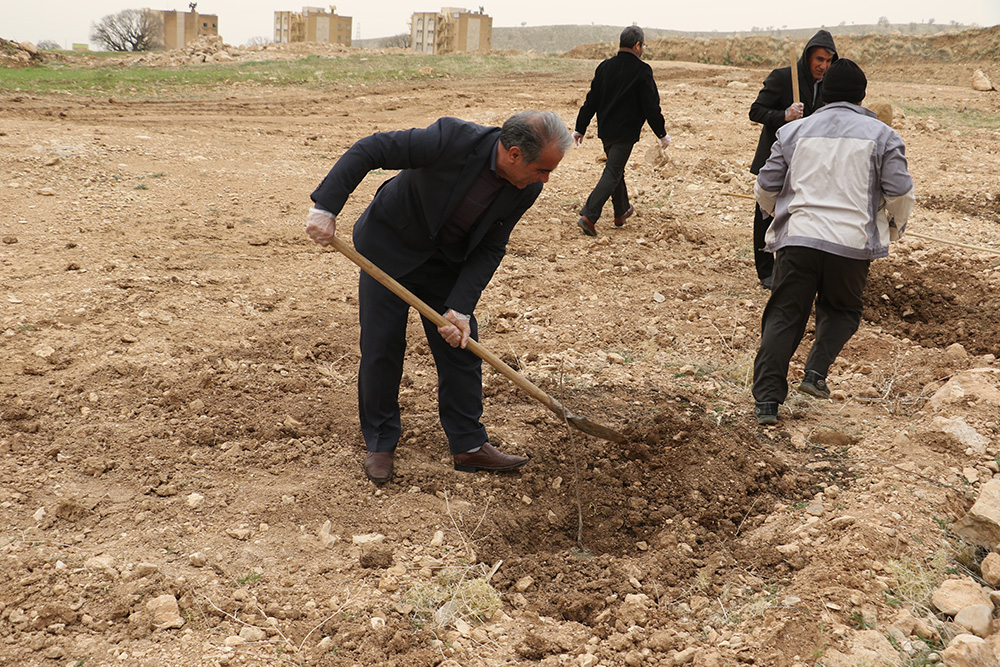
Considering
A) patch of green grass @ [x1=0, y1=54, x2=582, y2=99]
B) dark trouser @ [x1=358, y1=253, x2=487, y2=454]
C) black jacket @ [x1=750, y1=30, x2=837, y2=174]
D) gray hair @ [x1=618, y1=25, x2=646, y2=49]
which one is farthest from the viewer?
patch of green grass @ [x1=0, y1=54, x2=582, y2=99]

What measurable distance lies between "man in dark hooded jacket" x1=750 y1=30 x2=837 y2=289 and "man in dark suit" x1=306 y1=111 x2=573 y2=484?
254 centimetres

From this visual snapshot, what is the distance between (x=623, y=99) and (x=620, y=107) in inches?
3.1

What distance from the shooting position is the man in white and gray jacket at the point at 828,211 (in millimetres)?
3537

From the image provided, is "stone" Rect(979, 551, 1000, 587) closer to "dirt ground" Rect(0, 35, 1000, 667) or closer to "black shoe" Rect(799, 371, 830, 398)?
"dirt ground" Rect(0, 35, 1000, 667)

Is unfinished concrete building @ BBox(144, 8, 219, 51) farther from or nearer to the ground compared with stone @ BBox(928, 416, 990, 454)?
farther from the ground

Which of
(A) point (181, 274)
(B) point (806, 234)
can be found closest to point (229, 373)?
(A) point (181, 274)

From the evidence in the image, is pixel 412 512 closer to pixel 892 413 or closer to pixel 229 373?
pixel 229 373

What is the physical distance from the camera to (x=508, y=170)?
2.94 meters

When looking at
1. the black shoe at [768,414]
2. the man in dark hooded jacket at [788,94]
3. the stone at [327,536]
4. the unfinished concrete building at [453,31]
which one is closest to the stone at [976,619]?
the black shoe at [768,414]

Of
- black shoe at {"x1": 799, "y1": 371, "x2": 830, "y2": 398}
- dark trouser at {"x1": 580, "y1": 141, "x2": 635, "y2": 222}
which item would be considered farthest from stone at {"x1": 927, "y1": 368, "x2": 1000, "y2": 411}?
dark trouser at {"x1": 580, "y1": 141, "x2": 635, "y2": 222}

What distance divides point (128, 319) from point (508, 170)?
294 centimetres

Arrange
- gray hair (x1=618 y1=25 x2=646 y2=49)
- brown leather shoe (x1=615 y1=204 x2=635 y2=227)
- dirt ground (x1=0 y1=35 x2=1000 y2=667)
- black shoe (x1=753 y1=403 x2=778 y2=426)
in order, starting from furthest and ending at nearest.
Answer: brown leather shoe (x1=615 y1=204 x2=635 y2=227) < gray hair (x1=618 y1=25 x2=646 y2=49) < black shoe (x1=753 y1=403 x2=778 y2=426) < dirt ground (x1=0 y1=35 x2=1000 y2=667)

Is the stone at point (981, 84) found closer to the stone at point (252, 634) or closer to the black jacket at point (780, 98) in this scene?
the black jacket at point (780, 98)

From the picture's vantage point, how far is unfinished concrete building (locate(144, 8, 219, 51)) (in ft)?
106
